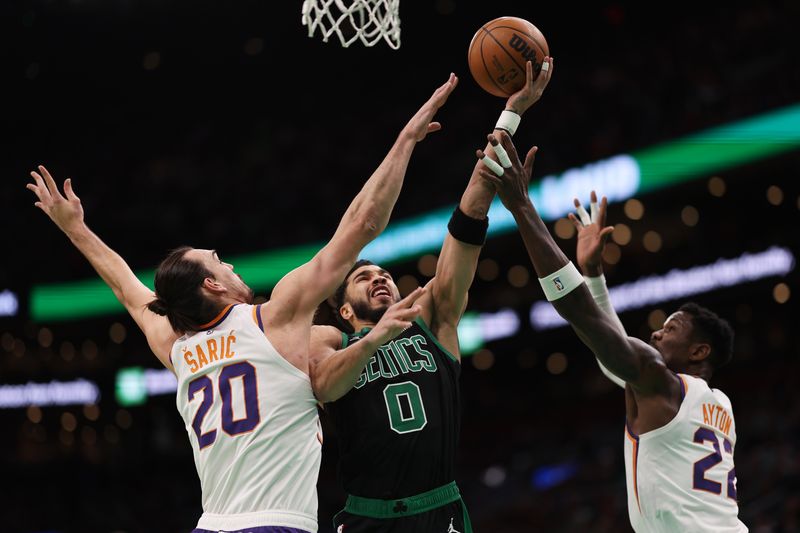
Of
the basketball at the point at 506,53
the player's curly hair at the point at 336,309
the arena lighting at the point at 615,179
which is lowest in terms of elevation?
the player's curly hair at the point at 336,309

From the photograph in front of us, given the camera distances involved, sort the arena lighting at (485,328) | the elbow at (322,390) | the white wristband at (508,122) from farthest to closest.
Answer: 1. the arena lighting at (485,328)
2. the white wristband at (508,122)
3. the elbow at (322,390)

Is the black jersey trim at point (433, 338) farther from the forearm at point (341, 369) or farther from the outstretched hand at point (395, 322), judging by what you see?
the outstretched hand at point (395, 322)

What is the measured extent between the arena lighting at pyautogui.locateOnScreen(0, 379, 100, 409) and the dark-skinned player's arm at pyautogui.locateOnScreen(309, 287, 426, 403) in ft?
66.4

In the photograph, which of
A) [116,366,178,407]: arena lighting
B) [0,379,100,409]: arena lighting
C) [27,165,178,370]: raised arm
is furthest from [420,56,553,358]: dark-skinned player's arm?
[0,379,100,409]: arena lighting

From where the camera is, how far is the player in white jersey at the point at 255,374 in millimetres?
4250

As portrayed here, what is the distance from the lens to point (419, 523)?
15.6 ft

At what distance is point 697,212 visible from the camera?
17.2 m

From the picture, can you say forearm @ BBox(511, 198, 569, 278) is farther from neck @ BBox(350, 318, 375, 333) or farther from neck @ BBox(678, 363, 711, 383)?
neck @ BBox(678, 363, 711, 383)

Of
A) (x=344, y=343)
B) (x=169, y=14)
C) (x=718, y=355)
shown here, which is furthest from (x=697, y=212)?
(x=344, y=343)

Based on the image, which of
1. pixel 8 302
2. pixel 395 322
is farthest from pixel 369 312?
pixel 8 302

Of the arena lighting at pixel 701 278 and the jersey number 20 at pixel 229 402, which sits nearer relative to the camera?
the jersey number 20 at pixel 229 402

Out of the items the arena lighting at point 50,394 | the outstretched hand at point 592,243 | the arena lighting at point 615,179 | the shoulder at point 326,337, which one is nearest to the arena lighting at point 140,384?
the arena lighting at point 50,394

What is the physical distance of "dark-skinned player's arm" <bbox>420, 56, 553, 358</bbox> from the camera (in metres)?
5.16

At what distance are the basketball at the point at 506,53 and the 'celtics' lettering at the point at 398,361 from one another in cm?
147
